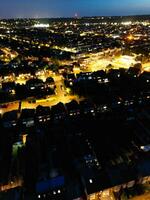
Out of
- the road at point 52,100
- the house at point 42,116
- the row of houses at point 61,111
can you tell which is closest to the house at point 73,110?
the row of houses at point 61,111

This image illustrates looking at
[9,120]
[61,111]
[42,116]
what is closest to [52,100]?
[61,111]

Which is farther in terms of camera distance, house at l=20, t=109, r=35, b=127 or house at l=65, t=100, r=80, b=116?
house at l=65, t=100, r=80, b=116

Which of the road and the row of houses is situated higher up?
the road

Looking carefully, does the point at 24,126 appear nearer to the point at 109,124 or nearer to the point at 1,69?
the point at 109,124

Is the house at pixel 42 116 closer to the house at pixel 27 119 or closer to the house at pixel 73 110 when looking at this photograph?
the house at pixel 27 119

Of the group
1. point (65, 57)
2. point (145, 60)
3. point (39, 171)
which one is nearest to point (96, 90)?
point (39, 171)

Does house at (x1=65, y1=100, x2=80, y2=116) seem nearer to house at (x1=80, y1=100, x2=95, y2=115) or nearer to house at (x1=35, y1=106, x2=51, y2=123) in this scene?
house at (x1=80, y1=100, x2=95, y2=115)

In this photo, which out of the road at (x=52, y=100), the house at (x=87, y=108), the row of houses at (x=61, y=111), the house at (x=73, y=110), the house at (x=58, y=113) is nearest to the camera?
the row of houses at (x=61, y=111)

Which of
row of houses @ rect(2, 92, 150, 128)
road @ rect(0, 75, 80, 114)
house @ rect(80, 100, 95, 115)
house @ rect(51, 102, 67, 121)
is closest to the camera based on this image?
row of houses @ rect(2, 92, 150, 128)

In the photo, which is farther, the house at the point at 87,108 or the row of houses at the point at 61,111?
the house at the point at 87,108

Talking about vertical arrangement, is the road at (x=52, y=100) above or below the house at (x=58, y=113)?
above

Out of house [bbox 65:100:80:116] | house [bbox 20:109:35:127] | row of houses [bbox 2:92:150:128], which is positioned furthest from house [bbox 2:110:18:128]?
house [bbox 65:100:80:116]
